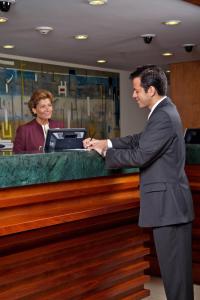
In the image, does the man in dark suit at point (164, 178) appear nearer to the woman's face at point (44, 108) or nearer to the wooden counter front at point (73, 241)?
the wooden counter front at point (73, 241)

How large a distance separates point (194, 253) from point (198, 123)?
6.11 m

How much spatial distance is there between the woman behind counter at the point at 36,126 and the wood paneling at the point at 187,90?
18.7 feet

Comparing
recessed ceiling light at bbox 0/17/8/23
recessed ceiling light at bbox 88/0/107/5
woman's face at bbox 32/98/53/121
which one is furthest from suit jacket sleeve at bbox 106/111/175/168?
recessed ceiling light at bbox 0/17/8/23

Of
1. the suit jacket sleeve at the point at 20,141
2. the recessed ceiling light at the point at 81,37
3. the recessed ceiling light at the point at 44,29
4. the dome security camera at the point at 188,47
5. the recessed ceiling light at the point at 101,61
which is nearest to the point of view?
the suit jacket sleeve at the point at 20,141

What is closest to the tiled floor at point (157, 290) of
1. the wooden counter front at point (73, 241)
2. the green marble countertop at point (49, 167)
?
the wooden counter front at point (73, 241)

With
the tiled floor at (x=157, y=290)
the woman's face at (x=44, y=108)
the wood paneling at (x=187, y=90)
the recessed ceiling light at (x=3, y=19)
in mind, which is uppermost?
the recessed ceiling light at (x=3, y=19)

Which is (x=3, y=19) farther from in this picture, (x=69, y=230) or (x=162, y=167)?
(x=162, y=167)

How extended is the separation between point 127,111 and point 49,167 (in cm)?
889

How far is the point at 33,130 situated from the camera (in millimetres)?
5098

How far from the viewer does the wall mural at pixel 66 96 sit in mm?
8930

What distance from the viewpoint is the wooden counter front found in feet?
10.0

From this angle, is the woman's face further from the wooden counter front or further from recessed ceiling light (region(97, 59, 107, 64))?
recessed ceiling light (region(97, 59, 107, 64))

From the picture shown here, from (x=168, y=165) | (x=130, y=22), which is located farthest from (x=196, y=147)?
(x=130, y=22)

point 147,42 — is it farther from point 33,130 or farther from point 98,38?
point 33,130
